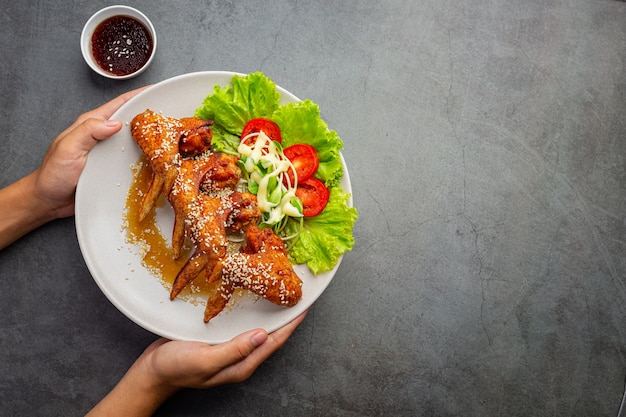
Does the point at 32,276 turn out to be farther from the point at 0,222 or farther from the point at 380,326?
the point at 380,326

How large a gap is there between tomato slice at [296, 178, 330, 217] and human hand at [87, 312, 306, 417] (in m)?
0.61

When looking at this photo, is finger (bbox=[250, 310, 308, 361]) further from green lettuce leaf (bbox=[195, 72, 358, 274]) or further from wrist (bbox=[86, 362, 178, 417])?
wrist (bbox=[86, 362, 178, 417])

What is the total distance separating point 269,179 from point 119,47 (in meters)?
1.27

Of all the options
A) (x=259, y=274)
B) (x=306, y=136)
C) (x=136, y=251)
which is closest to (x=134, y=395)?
(x=136, y=251)

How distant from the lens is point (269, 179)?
271 centimetres

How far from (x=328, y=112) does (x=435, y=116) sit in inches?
26.7

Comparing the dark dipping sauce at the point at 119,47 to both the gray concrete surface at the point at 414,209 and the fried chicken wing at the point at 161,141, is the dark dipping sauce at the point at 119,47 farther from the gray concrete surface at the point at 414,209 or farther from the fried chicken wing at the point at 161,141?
the fried chicken wing at the point at 161,141

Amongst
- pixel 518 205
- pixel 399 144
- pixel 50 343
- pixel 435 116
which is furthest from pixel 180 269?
pixel 518 205

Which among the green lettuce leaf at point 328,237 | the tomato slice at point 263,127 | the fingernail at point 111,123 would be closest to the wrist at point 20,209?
the fingernail at point 111,123

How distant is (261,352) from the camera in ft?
9.16

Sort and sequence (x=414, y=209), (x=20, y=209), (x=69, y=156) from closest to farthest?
(x=69, y=156) < (x=20, y=209) < (x=414, y=209)

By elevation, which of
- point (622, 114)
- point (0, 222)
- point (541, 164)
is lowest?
point (0, 222)

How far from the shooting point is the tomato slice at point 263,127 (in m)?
2.80

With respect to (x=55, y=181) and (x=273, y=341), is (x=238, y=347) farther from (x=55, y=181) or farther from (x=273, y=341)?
(x=55, y=181)
